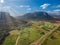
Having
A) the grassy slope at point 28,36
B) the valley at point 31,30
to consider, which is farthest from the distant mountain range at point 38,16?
the grassy slope at point 28,36

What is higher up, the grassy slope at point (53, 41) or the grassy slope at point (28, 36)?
the grassy slope at point (28, 36)

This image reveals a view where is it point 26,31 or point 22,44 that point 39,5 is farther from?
point 22,44

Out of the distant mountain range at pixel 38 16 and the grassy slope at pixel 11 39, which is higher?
the distant mountain range at pixel 38 16

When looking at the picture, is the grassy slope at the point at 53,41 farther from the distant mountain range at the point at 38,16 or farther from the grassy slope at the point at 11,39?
the grassy slope at the point at 11,39

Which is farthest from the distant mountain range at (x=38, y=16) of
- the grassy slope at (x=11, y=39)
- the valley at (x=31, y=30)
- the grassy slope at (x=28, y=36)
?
the grassy slope at (x=11, y=39)

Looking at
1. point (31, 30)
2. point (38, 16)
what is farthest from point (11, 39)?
point (38, 16)

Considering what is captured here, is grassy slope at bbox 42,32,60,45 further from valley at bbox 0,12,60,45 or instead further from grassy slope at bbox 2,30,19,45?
grassy slope at bbox 2,30,19,45

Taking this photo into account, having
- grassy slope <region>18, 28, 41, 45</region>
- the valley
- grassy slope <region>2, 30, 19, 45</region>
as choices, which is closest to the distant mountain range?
the valley

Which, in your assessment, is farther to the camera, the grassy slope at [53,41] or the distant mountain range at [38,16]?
the distant mountain range at [38,16]

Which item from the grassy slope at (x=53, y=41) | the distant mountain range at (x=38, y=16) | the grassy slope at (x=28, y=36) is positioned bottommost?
the grassy slope at (x=53, y=41)

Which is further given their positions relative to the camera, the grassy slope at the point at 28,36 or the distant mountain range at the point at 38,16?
the distant mountain range at the point at 38,16

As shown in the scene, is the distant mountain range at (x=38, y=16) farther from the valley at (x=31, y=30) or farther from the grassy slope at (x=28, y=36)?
the grassy slope at (x=28, y=36)
